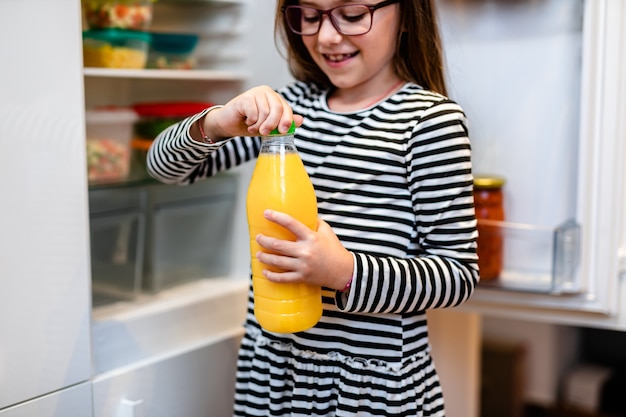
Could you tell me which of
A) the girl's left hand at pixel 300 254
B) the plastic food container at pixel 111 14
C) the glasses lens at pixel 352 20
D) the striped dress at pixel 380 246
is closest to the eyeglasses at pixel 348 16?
the glasses lens at pixel 352 20

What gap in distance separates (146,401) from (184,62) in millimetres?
661

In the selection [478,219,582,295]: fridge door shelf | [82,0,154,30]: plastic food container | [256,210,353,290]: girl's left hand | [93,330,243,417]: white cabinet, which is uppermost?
[82,0,154,30]: plastic food container

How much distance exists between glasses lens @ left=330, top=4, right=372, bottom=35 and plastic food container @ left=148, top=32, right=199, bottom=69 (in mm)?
530

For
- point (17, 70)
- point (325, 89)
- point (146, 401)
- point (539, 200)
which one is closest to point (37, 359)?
point (146, 401)

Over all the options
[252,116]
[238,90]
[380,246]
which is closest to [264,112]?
[252,116]

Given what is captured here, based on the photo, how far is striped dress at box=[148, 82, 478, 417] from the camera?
1.00 m

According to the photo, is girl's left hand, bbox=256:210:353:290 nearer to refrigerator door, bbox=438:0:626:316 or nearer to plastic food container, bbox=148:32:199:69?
refrigerator door, bbox=438:0:626:316

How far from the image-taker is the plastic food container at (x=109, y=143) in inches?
51.9

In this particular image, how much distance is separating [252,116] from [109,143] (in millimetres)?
518

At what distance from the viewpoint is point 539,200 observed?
1288 mm

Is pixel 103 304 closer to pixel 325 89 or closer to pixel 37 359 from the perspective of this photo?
pixel 37 359

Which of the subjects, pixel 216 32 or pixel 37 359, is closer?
pixel 37 359

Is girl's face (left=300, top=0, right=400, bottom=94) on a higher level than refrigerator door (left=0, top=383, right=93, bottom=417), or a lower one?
higher

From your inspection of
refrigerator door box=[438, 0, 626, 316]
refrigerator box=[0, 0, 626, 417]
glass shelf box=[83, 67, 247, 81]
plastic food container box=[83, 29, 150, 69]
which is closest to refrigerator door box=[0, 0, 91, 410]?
refrigerator box=[0, 0, 626, 417]
